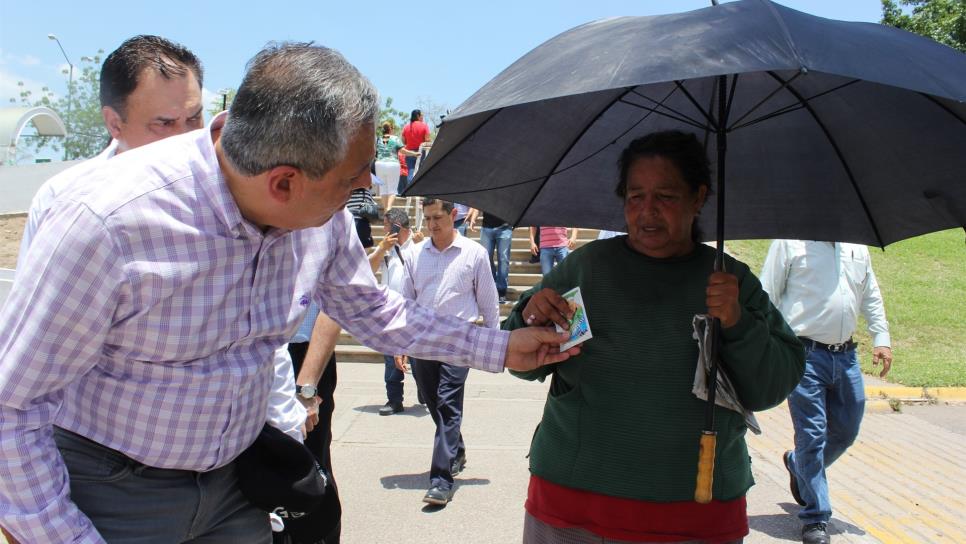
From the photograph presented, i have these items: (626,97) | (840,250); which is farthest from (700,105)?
(840,250)

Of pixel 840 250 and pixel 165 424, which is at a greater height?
pixel 840 250

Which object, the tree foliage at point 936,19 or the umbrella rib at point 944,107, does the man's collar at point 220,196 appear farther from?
the tree foliage at point 936,19

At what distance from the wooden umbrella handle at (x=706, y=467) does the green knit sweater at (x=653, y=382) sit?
84 millimetres

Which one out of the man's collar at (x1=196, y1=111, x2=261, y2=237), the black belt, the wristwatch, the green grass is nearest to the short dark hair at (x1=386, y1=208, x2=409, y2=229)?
the black belt

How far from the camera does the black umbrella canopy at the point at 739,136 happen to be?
210 cm

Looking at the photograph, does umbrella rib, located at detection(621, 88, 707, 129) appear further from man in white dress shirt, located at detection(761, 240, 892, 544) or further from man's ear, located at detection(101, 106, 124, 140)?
man in white dress shirt, located at detection(761, 240, 892, 544)

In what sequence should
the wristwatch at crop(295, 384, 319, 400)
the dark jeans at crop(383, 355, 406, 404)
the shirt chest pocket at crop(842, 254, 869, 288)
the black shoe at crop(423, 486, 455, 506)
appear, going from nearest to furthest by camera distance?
1. the wristwatch at crop(295, 384, 319, 400)
2. the shirt chest pocket at crop(842, 254, 869, 288)
3. the black shoe at crop(423, 486, 455, 506)
4. the dark jeans at crop(383, 355, 406, 404)

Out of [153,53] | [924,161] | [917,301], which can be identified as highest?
[153,53]

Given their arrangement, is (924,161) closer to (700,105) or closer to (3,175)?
(700,105)

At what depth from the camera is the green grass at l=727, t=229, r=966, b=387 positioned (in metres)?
10.5

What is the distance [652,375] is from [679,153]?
0.68m

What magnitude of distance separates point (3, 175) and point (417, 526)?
2137cm

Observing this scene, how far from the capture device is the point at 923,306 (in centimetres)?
1373

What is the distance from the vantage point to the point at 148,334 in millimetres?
1846
